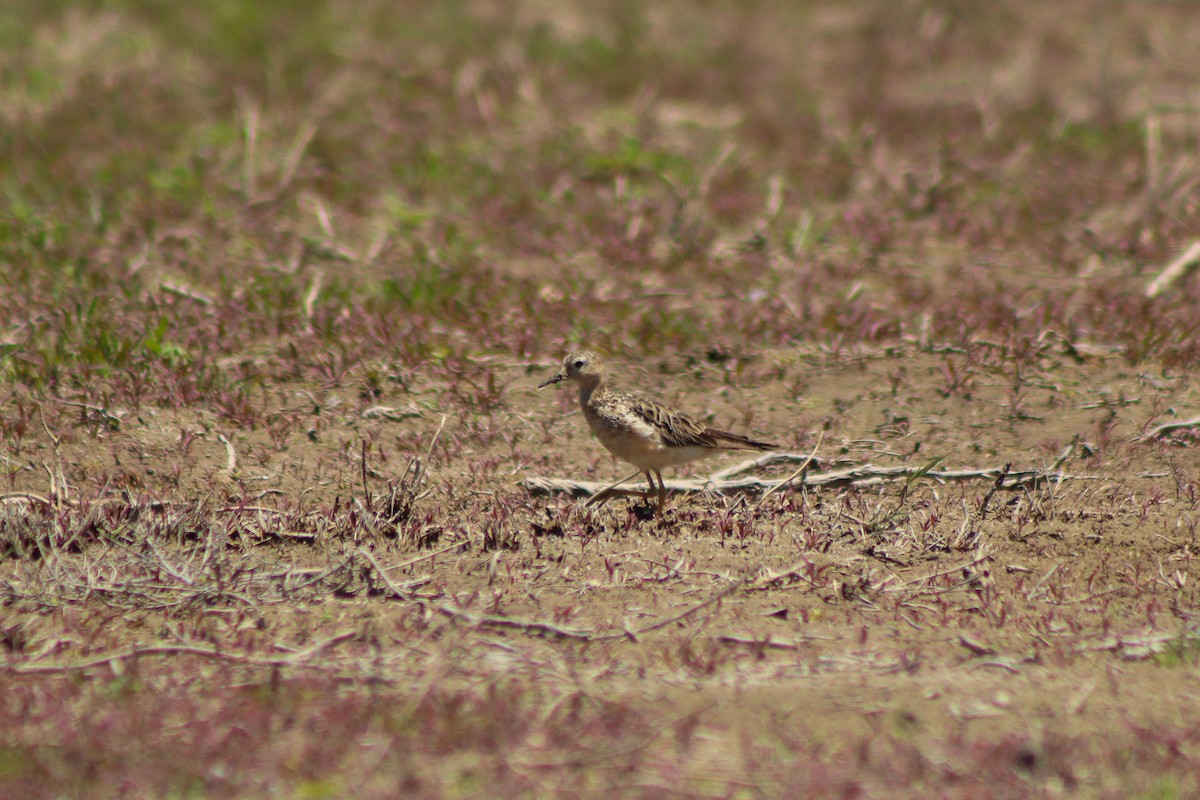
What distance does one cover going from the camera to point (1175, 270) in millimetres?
8711

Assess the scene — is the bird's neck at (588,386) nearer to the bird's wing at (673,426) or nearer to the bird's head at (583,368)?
the bird's head at (583,368)

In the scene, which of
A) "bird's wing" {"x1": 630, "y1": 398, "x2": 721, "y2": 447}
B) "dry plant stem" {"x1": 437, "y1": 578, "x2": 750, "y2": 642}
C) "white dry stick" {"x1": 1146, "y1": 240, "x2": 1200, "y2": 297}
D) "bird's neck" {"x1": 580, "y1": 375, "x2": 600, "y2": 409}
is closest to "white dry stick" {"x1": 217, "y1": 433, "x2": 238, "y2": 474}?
"bird's neck" {"x1": 580, "y1": 375, "x2": 600, "y2": 409}

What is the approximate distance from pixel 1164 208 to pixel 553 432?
17.2 feet

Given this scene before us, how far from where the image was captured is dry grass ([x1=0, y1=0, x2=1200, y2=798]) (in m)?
4.39

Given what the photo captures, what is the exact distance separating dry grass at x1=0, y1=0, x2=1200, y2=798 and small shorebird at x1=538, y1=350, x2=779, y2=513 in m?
0.24

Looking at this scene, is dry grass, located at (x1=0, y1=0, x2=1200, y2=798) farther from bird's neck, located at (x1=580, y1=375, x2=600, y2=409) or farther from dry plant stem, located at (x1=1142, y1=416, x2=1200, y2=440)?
bird's neck, located at (x1=580, y1=375, x2=600, y2=409)

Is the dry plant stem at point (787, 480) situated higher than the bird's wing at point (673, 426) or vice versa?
the bird's wing at point (673, 426)

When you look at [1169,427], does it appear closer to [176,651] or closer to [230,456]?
[230,456]

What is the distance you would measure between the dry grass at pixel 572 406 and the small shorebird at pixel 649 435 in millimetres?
235

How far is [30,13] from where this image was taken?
42.6 feet

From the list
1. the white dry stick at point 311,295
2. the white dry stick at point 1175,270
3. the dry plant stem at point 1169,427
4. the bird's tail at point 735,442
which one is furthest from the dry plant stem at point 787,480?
the white dry stick at point 1175,270

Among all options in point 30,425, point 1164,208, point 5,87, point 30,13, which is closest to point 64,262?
point 30,425

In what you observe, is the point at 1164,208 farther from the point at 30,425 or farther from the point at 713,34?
the point at 30,425

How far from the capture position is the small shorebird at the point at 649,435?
612 cm
